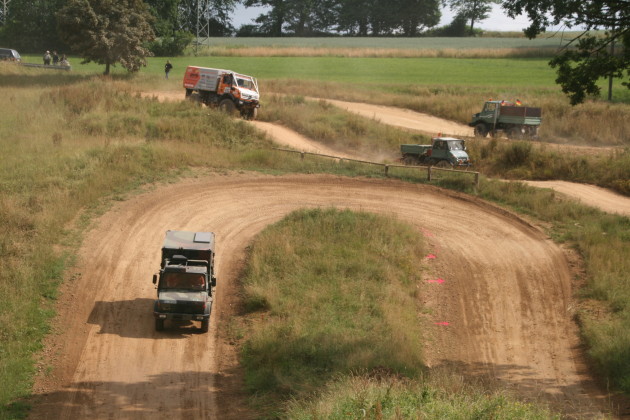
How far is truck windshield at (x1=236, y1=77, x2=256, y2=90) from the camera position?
42.8 m

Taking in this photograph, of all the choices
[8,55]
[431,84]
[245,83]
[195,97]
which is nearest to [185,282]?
[245,83]

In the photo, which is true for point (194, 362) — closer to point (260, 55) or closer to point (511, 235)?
point (511, 235)

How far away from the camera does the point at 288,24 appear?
122m

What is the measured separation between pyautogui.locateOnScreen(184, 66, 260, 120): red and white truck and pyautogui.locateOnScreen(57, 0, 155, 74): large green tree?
1155 cm

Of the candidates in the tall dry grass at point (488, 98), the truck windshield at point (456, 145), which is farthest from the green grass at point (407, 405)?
the tall dry grass at point (488, 98)

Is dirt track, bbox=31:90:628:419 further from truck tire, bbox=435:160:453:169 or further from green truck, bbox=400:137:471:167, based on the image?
→ green truck, bbox=400:137:471:167

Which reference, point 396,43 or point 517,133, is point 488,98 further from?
point 396,43

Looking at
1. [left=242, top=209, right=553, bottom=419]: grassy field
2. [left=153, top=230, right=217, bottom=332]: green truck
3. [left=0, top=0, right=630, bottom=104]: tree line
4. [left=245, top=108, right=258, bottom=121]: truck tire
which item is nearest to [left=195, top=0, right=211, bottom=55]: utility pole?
[left=0, top=0, right=630, bottom=104]: tree line

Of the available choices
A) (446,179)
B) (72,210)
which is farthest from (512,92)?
(72,210)

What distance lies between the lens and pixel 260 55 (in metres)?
82.9

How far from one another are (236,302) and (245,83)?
2481 centimetres

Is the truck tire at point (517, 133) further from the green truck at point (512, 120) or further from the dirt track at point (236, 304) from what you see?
the dirt track at point (236, 304)

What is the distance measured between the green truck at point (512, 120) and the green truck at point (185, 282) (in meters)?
27.2

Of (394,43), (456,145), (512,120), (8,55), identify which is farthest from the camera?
→ (394,43)
